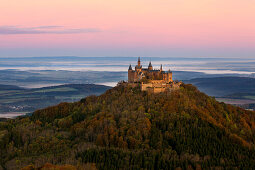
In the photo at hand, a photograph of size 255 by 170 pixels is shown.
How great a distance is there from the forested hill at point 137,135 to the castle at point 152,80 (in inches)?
89.2

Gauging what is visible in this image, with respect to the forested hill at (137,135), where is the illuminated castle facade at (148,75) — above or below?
above

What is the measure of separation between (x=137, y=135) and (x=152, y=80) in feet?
79.6

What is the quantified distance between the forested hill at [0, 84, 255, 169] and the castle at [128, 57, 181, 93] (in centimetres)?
226

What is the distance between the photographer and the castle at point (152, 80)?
87875 mm

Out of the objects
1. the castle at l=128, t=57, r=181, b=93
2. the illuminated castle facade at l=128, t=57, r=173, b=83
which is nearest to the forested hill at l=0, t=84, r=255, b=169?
the castle at l=128, t=57, r=181, b=93

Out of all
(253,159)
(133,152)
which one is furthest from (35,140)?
(253,159)

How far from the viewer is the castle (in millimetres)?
87875

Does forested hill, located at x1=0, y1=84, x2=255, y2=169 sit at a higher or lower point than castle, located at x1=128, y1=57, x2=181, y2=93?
lower

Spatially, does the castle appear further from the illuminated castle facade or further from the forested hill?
the forested hill

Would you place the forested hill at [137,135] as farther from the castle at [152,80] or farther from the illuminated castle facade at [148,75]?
the illuminated castle facade at [148,75]

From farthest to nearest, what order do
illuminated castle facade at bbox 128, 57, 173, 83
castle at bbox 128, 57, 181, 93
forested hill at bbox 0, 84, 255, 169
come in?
illuminated castle facade at bbox 128, 57, 173, 83
castle at bbox 128, 57, 181, 93
forested hill at bbox 0, 84, 255, 169

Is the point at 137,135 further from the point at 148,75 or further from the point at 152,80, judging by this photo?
the point at 148,75

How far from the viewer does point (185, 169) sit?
2253 inches

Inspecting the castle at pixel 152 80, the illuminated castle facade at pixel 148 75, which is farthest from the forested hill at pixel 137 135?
the illuminated castle facade at pixel 148 75
